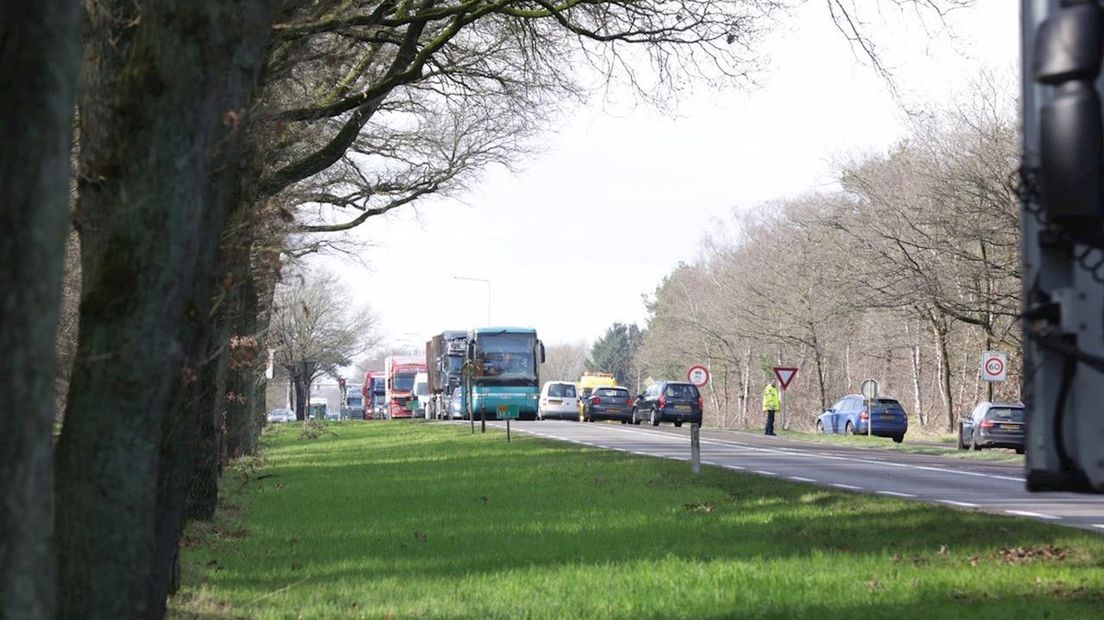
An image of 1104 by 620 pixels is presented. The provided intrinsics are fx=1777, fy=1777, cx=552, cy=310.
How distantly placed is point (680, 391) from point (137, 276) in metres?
56.6

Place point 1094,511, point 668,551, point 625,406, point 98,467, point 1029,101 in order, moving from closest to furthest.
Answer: point 1029,101 → point 98,467 → point 668,551 → point 1094,511 → point 625,406

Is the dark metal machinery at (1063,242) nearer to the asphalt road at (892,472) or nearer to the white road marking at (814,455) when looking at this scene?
the asphalt road at (892,472)

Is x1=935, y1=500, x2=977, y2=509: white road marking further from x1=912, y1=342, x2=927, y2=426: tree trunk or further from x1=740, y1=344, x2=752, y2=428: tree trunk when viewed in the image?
x1=740, y1=344, x2=752, y2=428: tree trunk

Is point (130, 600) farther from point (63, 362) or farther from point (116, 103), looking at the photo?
point (63, 362)

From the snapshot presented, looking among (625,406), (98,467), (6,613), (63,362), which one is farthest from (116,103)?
(625,406)

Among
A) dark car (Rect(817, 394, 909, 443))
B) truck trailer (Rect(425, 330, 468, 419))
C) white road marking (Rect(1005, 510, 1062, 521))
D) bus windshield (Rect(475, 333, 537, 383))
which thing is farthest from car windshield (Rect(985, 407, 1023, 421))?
truck trailer (Rect(425, 330, 468, 419))

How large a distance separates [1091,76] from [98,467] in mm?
4241

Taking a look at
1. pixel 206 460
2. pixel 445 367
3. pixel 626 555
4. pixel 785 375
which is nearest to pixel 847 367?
pixel 445 367

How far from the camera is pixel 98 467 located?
7.32 metres

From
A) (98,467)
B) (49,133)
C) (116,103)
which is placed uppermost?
(116,103)

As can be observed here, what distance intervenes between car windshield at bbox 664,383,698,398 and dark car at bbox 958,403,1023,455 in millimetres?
21380

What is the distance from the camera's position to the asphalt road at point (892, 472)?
755 inches

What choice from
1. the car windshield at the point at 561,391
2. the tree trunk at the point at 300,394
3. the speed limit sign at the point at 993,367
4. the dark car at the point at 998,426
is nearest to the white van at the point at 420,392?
the tree trunk at the point at 300,394

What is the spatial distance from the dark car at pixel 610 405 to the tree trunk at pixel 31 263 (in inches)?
2590
